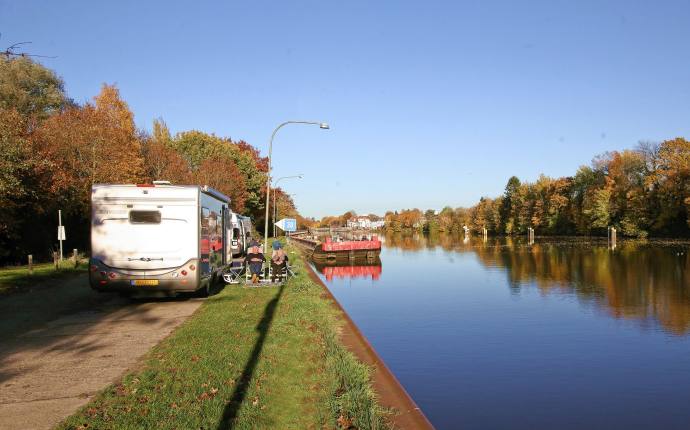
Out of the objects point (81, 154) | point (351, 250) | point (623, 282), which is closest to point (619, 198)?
point (351, 250)

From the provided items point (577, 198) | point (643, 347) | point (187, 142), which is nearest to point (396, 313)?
point (643, 347)

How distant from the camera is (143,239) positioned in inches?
534

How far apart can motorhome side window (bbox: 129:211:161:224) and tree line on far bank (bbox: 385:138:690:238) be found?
65.0 m

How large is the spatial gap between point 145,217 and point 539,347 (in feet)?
35.5

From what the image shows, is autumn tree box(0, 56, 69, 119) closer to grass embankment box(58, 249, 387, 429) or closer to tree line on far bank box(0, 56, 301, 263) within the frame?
tree line on far bank box(0, 56, 301, 263)

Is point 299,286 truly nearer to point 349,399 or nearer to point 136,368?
point 136,368

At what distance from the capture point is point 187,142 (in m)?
62.1

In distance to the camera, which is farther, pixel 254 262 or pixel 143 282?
pixel 254 262

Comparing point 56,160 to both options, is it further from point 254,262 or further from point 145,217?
point 145,217

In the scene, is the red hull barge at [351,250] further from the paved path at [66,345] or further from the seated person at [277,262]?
the paved path at [66,345]

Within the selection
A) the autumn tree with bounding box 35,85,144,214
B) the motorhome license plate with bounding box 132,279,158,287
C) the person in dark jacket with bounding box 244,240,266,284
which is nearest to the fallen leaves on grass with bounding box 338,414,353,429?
the motorhome license plate with bounding box 132,279,158,287

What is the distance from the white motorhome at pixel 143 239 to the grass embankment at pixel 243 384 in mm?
2885

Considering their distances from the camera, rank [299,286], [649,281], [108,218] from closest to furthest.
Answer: [108,218], [299,286], [649,281]

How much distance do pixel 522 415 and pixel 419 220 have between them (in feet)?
627
